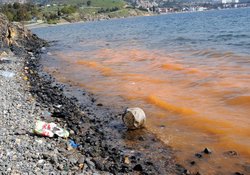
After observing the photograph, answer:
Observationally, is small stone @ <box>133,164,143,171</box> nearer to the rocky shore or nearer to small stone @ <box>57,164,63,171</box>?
the rocky shore

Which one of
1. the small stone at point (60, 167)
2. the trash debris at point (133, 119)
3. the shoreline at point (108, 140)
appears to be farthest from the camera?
the trash debris at point (133, 119)

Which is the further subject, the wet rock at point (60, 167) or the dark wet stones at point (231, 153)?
the dark wet stones at point (231, 153)

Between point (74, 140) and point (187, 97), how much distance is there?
8.10m

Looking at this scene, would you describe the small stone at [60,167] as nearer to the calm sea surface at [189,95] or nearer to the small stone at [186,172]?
the small stone at [186,172]

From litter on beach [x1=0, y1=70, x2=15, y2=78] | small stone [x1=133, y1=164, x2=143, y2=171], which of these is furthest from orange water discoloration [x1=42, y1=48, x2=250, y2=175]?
litter on beach [x1=0, y1=70, x2=15, y2=78]

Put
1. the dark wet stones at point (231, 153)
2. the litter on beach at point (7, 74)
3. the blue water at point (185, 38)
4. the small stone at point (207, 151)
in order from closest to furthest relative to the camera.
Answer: the dark wet stones at point (231, 153), the small stone at point (207, 151), the litter on beach at point (7, 74), the blue water at point (185, 38)

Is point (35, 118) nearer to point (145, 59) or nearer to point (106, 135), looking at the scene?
point (106, 135)

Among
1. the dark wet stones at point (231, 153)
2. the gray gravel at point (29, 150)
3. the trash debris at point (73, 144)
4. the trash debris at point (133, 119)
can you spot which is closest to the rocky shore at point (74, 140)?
the gray gravel at point (29, 150)

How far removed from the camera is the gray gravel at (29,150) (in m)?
9.53

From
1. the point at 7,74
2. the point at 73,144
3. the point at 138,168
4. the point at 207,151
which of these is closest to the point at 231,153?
the point at 207,151

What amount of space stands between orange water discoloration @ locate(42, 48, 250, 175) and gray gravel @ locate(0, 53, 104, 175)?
3.60 m

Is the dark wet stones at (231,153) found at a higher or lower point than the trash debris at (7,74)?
lower

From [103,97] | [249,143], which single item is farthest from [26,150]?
[103,97]

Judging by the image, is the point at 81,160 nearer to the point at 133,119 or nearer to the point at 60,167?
the point at 60,167
